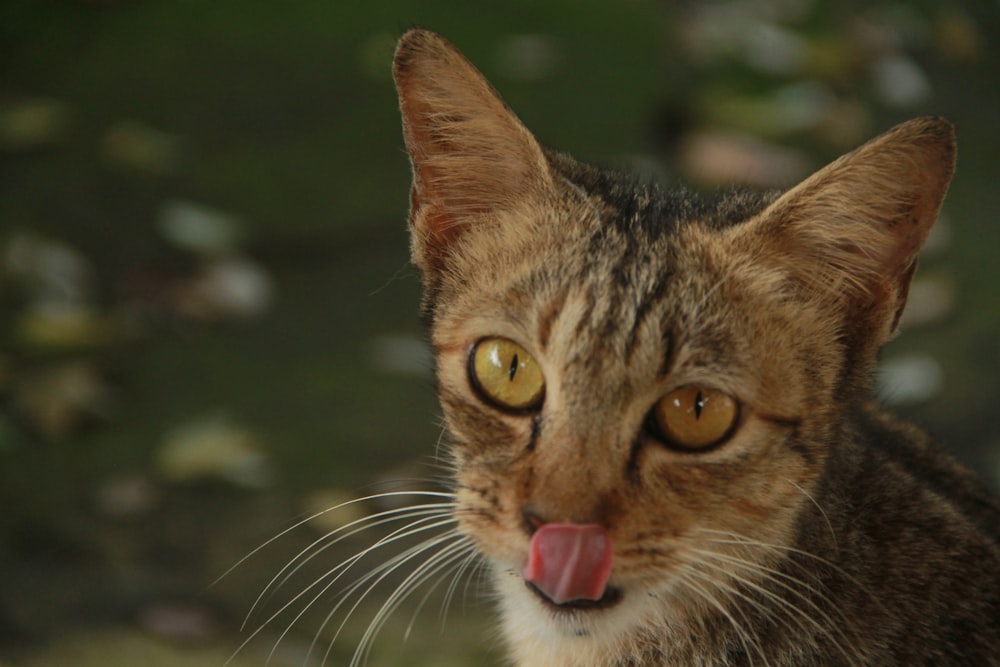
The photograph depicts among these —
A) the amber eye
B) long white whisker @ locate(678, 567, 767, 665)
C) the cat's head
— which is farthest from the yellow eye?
long white whisker @ locate(678, 567, 767, 665)

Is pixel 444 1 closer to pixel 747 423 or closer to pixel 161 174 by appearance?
pixel 161 174

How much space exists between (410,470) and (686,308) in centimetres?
171

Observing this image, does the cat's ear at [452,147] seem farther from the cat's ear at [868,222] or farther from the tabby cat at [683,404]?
the cat's ear at [868,222]

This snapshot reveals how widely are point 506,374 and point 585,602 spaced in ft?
1.24

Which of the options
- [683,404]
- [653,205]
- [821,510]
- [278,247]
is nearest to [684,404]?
[683,404]

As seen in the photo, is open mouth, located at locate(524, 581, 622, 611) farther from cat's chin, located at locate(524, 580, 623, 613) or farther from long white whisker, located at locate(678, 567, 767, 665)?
long white whisker, located at locate(678, 567, 767, 665)

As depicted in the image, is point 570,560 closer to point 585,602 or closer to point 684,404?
point 585,602

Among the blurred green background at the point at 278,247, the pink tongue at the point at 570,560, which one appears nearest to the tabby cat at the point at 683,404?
the pink tongue at the point at 570,560

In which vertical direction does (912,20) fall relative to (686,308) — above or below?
above

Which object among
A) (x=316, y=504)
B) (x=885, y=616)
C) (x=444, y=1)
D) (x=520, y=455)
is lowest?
(x=885, y=616)

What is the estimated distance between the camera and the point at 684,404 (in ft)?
6.43

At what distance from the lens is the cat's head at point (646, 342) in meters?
1.92

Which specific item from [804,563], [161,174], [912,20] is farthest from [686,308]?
[912,20]

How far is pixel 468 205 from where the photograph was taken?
2.27 meters
